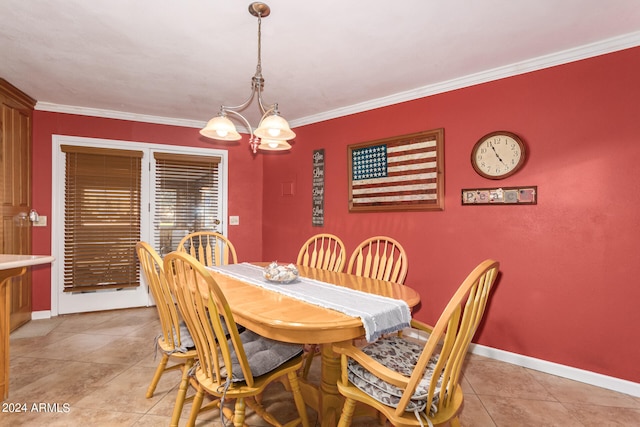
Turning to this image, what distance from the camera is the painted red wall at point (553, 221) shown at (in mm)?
2105

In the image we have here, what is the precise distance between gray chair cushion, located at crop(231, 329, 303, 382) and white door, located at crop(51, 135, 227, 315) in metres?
2.77

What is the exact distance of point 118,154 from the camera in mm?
3689

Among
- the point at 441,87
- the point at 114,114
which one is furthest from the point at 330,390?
the point at 114,114

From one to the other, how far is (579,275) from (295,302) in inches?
80.4

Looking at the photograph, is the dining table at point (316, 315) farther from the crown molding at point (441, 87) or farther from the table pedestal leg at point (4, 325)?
the crown molding at point (441, 87)

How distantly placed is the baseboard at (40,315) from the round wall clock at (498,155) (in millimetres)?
4510

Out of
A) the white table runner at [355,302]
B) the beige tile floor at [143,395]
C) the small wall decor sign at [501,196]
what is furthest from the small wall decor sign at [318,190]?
the beige tile floor at [143,395]

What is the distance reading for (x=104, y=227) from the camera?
3670 mm

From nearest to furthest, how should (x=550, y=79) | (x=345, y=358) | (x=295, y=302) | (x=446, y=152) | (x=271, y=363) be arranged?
1. (x=345, y=358)
2. (x=271, y=363)
3. (x=295, y=302)
4. (x=550, y=79)
5. (x=446, y=152)

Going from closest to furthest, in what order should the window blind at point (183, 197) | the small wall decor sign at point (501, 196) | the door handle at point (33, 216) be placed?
the small wall decor sign at point (501, 196)
the door handle at point (33, 216)
the window blind at point (183, 197)

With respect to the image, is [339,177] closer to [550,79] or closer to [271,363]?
[550,79]

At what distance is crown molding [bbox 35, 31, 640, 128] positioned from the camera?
7.03 ft

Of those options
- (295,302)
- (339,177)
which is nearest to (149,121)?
(339,177)

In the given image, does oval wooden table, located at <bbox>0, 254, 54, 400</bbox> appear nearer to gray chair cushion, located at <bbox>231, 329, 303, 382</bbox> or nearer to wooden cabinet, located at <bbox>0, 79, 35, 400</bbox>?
wooden cabinet, located at <bbox>0, 79, 35, 400</bbox>
